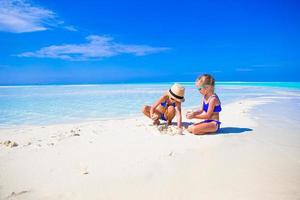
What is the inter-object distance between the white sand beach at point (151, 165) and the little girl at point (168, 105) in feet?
2.00

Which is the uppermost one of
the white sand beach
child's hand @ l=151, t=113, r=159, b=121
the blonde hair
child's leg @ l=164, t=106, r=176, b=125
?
the blonde hair

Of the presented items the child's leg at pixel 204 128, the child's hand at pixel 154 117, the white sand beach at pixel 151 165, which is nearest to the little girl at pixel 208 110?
the child's leg at pixel 204 128

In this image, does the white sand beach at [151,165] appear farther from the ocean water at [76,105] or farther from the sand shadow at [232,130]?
the ocean water at [76,105]

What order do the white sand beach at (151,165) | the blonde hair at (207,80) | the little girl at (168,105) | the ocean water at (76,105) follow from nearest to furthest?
the white sand beach at (151,165) < the blonde hair at (207,80) < the little girl at (168,105) < the ocean water at (76,105)

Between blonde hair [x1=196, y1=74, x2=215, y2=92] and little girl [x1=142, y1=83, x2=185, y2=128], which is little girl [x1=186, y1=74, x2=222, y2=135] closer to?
blonde hair [x1=196, y1=74, x2=215, y2=92]

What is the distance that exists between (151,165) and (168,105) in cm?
251

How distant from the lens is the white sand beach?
2246 millimetres

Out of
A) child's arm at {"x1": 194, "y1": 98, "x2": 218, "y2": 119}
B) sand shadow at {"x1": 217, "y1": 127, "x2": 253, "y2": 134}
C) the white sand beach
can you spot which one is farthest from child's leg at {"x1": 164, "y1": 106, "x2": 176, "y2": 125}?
sand shadow at {"x1": 217, "y1": 127, "x2": 253, "y2": 134}

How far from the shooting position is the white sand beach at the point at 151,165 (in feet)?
7.37

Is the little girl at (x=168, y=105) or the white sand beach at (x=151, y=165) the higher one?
the little girl at (x=168, y=105)

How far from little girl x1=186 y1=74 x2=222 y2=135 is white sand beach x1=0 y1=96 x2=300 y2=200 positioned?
173mm

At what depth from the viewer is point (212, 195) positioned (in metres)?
2.16

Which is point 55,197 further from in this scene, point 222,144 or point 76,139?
point 222,144

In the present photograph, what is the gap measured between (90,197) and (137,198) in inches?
15.4
